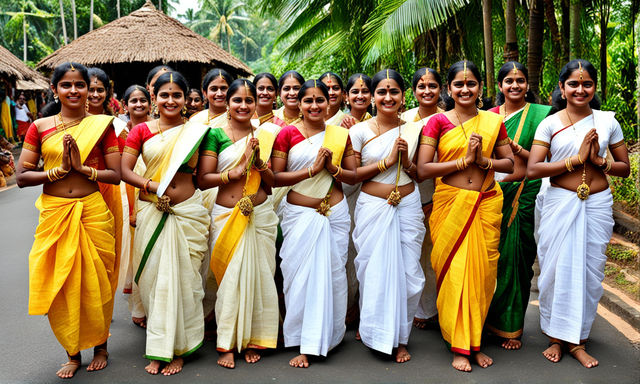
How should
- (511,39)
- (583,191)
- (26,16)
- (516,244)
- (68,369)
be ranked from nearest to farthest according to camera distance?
(68,369)
(583,191)
(516,244)
(511,39)
(26,16)

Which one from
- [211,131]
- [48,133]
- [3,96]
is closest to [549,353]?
[211,131]

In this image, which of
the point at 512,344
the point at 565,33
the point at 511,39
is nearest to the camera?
the point at 512,344

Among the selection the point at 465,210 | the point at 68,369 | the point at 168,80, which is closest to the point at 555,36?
the point at 465,210

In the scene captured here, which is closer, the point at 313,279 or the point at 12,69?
the point at 313,279

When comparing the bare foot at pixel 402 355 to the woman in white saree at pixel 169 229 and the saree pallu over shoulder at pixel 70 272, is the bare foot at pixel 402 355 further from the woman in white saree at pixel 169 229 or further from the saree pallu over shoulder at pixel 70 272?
the saree pallu over shoulder at pixel 70 272

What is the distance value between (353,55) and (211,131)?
10079mm

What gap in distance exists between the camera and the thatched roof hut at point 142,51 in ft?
55.3

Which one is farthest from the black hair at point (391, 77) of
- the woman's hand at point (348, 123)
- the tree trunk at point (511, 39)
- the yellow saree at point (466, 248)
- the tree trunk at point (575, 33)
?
the tree trunk at point (575, 33)

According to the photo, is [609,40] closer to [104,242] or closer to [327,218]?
[327,218]

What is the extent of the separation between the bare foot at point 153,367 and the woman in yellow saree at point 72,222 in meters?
0.36

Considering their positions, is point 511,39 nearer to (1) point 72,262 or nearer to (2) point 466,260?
(2) point 466,260

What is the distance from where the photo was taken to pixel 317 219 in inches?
165

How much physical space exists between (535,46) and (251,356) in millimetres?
5913

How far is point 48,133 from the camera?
3.89m
